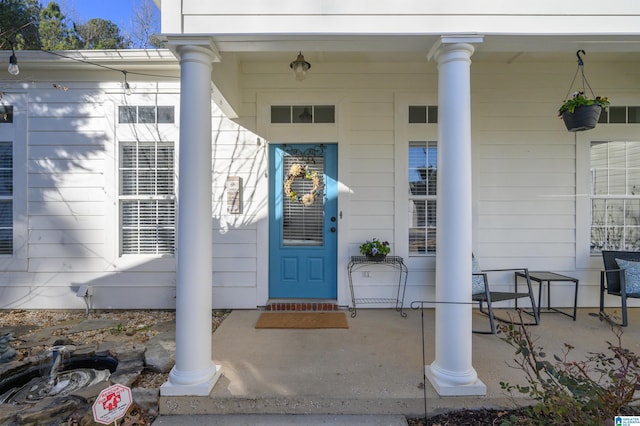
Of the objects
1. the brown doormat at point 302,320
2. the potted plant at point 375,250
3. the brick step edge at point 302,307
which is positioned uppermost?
the potted plant at point 375,250

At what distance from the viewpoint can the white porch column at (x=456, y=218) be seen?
226 centimetres

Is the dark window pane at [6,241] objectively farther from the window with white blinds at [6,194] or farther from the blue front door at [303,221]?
the blue front door at [303,221]

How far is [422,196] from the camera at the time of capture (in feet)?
13.3

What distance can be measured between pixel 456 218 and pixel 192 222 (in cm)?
181

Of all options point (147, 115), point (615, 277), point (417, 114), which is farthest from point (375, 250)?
point (147, 115)

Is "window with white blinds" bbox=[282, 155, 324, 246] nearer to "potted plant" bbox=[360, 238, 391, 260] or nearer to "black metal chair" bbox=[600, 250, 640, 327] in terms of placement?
"potted plant" bbox=[360, 238, 391, 260]

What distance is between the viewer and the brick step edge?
12.8ft

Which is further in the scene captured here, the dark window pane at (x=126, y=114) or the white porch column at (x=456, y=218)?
the dark window pane at (x=126, y=114)

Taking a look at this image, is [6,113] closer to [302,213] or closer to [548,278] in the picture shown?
[302,213]

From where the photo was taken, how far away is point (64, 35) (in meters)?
10.7

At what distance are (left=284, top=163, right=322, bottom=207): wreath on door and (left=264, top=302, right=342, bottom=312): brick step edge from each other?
1188mm

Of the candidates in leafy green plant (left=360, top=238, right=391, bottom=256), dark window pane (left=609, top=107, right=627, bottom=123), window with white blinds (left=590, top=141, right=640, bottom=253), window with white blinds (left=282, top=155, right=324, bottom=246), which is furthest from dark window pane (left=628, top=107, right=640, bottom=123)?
window with white blinds (left=282, top=155, right=324, bottom=246)

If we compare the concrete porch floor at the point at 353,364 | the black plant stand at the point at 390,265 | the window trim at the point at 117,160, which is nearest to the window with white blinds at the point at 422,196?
the black plant stand at the point at 390,265

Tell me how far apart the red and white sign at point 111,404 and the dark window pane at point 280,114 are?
3.10 m
